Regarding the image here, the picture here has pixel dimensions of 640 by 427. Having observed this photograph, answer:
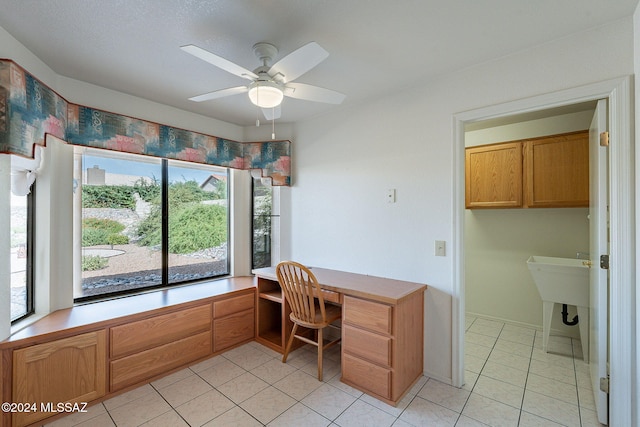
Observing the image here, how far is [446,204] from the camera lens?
2223 mm

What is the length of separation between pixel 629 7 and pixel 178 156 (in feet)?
11.1

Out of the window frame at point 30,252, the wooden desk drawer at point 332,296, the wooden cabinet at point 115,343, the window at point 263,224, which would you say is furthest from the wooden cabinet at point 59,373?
the window at point 263,224

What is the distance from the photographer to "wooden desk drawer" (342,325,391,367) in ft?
6.51

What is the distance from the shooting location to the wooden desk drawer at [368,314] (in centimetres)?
198

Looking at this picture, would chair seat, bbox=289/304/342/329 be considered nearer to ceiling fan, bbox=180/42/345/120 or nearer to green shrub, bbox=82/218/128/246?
ceiling fan, bbox=180/42/345/120

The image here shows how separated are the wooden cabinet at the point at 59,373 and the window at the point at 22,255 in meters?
0.43

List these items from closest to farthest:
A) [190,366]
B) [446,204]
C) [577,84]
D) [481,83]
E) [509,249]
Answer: [577,84] < [481,83] < [446,204] < [190,366] < [509,249]

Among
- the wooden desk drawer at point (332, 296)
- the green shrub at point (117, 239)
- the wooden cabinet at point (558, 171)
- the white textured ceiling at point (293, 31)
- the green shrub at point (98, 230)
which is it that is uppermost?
the white textured ceiling at point (293, 31)

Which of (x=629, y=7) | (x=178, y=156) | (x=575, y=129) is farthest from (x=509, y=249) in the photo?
(x=178, y=156)

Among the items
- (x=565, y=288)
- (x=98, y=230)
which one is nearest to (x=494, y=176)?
(x=565, y=288)

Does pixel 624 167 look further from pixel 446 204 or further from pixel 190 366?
pixel 190 366

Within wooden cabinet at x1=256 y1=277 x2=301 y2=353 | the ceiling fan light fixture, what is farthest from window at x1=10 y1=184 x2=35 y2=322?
the ceiling fan light fixture

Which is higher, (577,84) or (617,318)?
(577,84)

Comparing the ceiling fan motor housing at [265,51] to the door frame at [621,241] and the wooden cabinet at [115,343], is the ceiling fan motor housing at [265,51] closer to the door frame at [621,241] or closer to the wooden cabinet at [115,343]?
the door frame at [621,241]
